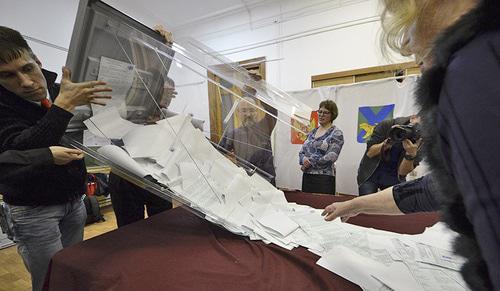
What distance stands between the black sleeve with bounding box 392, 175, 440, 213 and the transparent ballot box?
47cm

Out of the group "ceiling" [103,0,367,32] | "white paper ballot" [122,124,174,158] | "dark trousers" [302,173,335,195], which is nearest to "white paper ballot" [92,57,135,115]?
"white paper ballot" [122,124,174,158]

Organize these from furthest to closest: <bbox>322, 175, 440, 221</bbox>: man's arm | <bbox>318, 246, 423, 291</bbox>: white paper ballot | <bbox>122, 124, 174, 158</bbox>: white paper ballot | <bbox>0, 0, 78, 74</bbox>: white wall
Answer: <bbox>0, 0, 78, 74</bbox>: white wall → <bbox>122, 124, 174, 158</bbox>: white paper ballot → <bbox>322, 175, 440, 221</bbox>: man's arm → <bbox>318, 246, 423, 291</bbox>: white paper ballot

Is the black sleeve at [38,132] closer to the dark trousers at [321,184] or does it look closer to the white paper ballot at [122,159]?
the white paper ballot at [122,159]

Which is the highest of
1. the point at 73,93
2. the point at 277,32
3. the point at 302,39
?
the point at 277,32

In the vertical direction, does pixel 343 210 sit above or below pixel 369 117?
below

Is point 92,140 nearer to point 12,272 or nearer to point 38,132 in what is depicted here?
point 38,132

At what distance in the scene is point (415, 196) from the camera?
68 centimetres

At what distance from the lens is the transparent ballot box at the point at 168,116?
83 cm

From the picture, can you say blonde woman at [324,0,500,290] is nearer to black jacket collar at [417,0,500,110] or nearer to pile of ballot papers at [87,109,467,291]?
black jacket collar at [417,0,500,110]

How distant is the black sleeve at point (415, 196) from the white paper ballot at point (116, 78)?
3.36 feet

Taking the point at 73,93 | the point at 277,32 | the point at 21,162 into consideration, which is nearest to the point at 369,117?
the point at 277,32

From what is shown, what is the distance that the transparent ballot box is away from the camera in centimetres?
83

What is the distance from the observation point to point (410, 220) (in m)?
1.00

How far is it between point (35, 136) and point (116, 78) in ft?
1.05
